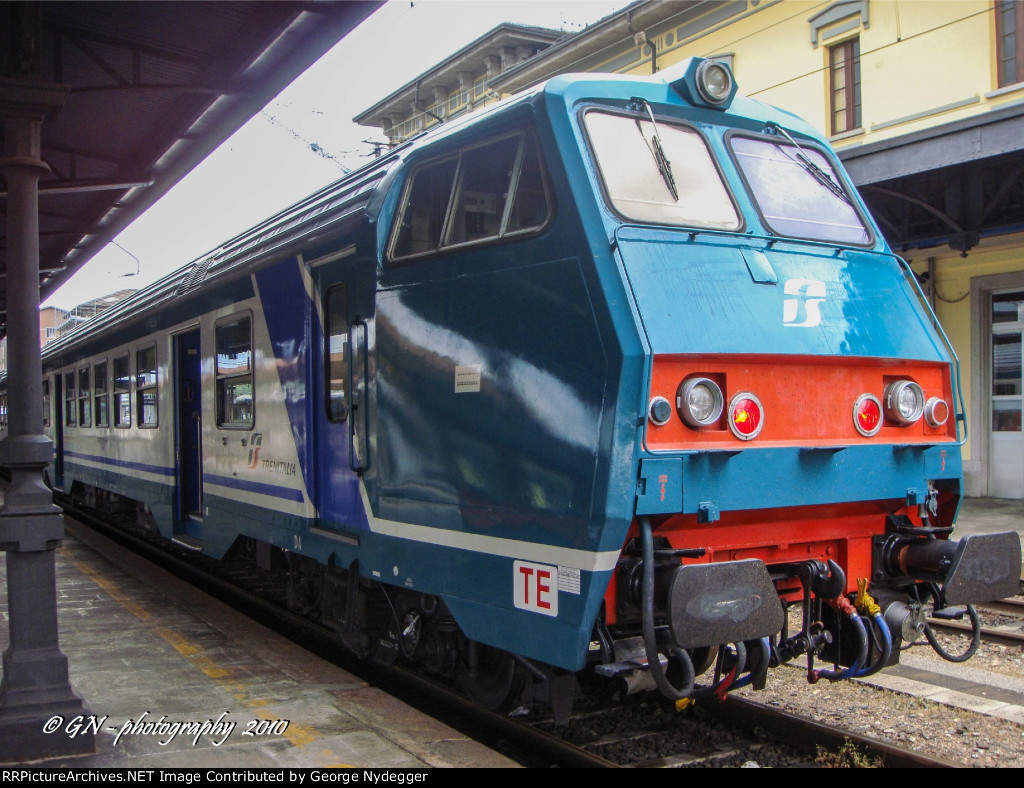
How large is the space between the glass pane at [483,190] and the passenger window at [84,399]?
1010 cm

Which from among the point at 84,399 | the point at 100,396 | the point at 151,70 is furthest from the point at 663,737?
the point at 84,399

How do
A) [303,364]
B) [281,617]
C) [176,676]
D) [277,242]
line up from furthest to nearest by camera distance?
1. [281,617]
2. [277,242]
3. [303,364]
4. [176,676]

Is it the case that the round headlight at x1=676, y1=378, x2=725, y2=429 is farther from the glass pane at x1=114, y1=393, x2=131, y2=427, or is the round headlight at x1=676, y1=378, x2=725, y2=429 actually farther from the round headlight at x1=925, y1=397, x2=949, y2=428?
the glass pane at x1=114, y1=393, x2=131, y2=427

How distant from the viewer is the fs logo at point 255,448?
6.88 meters

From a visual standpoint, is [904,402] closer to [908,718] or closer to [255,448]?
[908,718]

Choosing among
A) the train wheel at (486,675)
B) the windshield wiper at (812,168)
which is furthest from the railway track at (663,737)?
the windshield wiper at (812,168)

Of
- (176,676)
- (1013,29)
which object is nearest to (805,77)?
(1013,29)

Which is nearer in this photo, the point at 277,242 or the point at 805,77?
the point at 277,242

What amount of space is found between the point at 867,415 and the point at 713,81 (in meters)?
1.81

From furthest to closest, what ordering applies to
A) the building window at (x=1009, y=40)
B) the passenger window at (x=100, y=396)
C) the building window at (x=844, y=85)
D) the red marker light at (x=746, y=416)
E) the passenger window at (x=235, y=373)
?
the building window at (x=844, y=85) < the building window at (x=1009, y=40) < the passenger window at (x=100, y=396) < the passenger window at (x=235, y=373) < the red marker light at (x=746, y=416)

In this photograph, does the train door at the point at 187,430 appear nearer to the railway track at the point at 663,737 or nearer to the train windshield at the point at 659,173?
the railway track at the point at 663,737
